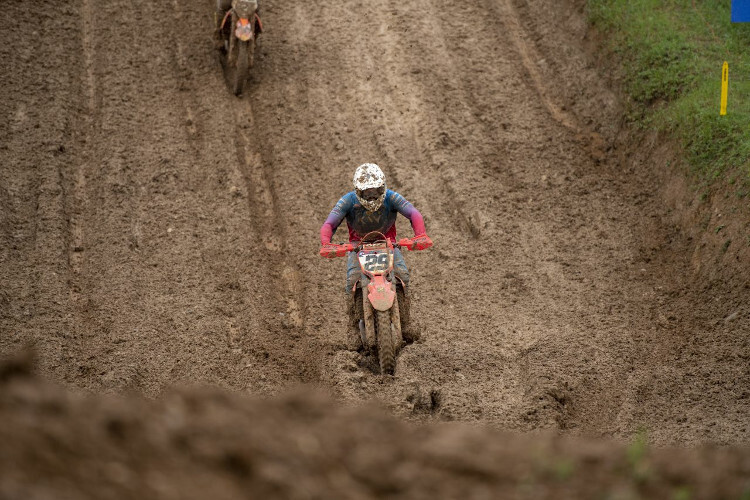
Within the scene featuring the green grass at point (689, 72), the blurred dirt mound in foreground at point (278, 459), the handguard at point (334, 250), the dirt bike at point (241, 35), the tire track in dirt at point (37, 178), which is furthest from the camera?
the dirt bike at point (241, 35)

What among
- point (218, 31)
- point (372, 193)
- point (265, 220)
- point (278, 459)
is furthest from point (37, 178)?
point (278, 459)

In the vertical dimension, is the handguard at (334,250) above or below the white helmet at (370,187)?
below

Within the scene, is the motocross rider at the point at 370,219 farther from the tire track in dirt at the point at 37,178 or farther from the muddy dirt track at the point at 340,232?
the tire track in dirt at the point at 37,178

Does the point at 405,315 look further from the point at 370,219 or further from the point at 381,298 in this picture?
the point at 370,219

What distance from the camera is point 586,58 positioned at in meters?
15.8

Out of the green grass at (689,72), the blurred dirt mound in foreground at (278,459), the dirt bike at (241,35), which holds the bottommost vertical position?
the blurred dirt mound in foreground at (278,459)

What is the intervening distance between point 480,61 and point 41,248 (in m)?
8.72

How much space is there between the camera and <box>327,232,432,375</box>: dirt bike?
952 cm

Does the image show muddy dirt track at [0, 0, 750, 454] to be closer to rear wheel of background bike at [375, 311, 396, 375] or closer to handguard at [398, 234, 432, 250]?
rear wheel of background bike at [375, 311, 396, 375]

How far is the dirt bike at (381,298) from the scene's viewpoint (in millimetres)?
9523

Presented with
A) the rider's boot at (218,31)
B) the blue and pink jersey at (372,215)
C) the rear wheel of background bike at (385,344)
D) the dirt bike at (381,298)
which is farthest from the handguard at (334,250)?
the rider's boot at (218,31)

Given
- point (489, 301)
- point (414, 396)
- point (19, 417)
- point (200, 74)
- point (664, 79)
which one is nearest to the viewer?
point (19, 417)

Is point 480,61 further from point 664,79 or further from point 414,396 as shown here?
point 414,396

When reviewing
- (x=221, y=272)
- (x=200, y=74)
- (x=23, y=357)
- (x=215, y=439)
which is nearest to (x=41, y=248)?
(x=221, y=272)
